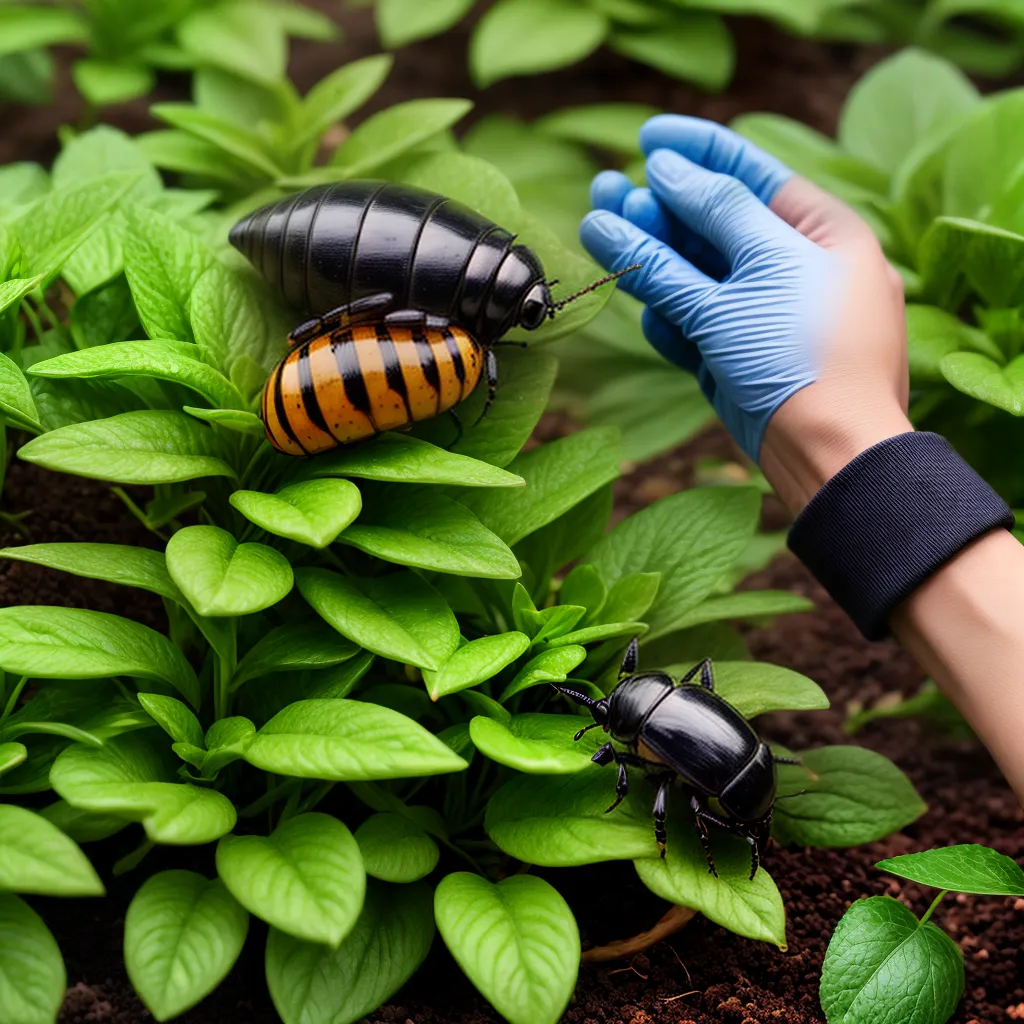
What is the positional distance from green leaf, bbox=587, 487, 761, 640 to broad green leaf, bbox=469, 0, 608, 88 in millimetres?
1667

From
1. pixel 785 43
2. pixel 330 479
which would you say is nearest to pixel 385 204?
pixel 330 479

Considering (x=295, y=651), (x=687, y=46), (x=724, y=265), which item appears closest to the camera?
(x=295, y=651)

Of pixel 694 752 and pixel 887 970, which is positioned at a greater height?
pixel 694 752

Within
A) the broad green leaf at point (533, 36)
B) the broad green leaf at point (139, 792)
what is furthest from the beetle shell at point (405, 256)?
the broad green leaf at point (533, 36)

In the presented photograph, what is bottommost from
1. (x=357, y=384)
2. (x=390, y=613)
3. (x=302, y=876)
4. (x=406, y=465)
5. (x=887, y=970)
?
(x=887, y=970)

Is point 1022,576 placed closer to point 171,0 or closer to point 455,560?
point 455,560

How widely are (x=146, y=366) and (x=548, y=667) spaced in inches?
33.4

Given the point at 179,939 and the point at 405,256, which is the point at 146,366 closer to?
the point at 405,256

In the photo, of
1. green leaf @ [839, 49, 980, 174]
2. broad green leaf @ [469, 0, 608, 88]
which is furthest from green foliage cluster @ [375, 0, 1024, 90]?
green leaf @ [839, 49, 980, 174]

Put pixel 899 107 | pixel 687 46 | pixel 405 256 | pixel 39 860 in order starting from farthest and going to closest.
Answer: pixel 687 46 < pixel 899 107 < pixel 405 256 < pixel 39 860

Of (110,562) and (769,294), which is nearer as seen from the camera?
(110,562)

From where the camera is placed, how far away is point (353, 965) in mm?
1680

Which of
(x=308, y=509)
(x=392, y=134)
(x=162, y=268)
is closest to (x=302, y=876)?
(x=308, y=509)

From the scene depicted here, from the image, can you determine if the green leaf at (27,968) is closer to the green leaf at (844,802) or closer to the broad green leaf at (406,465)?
the broad green leaf at (406,465)
